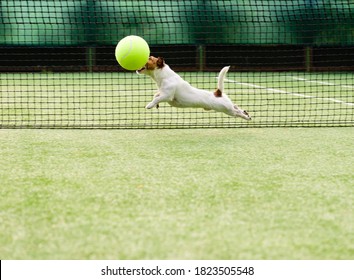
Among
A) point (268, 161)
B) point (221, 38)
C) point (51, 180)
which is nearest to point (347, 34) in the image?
point (221, 38)

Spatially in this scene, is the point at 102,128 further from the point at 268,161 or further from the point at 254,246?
the point at 254,246

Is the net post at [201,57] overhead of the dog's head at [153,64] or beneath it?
overhead

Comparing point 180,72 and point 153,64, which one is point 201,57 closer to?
point 180,72

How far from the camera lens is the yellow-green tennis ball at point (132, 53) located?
14.5 feet

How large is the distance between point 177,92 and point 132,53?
0.52m

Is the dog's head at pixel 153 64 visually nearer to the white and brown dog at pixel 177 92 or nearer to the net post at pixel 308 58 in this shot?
the white and brown dog at pixel 177 92

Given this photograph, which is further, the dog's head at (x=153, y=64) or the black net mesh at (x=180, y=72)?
the black net mesh at (x=180, y=72)

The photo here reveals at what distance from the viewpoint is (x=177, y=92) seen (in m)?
4.71

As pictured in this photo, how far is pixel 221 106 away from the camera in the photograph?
15.7ft

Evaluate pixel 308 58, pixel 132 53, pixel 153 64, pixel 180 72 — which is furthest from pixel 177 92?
pixel 308 58

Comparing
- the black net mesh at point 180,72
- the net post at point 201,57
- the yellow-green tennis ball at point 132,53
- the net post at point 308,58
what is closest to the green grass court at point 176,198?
the yellow-green tennis ball at point 132,53

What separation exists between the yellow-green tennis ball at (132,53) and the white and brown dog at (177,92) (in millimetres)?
183

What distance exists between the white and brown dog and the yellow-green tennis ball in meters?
0.18

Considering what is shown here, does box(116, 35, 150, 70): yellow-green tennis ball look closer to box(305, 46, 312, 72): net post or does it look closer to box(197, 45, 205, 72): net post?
box(197, 45, 205, 72): net post
